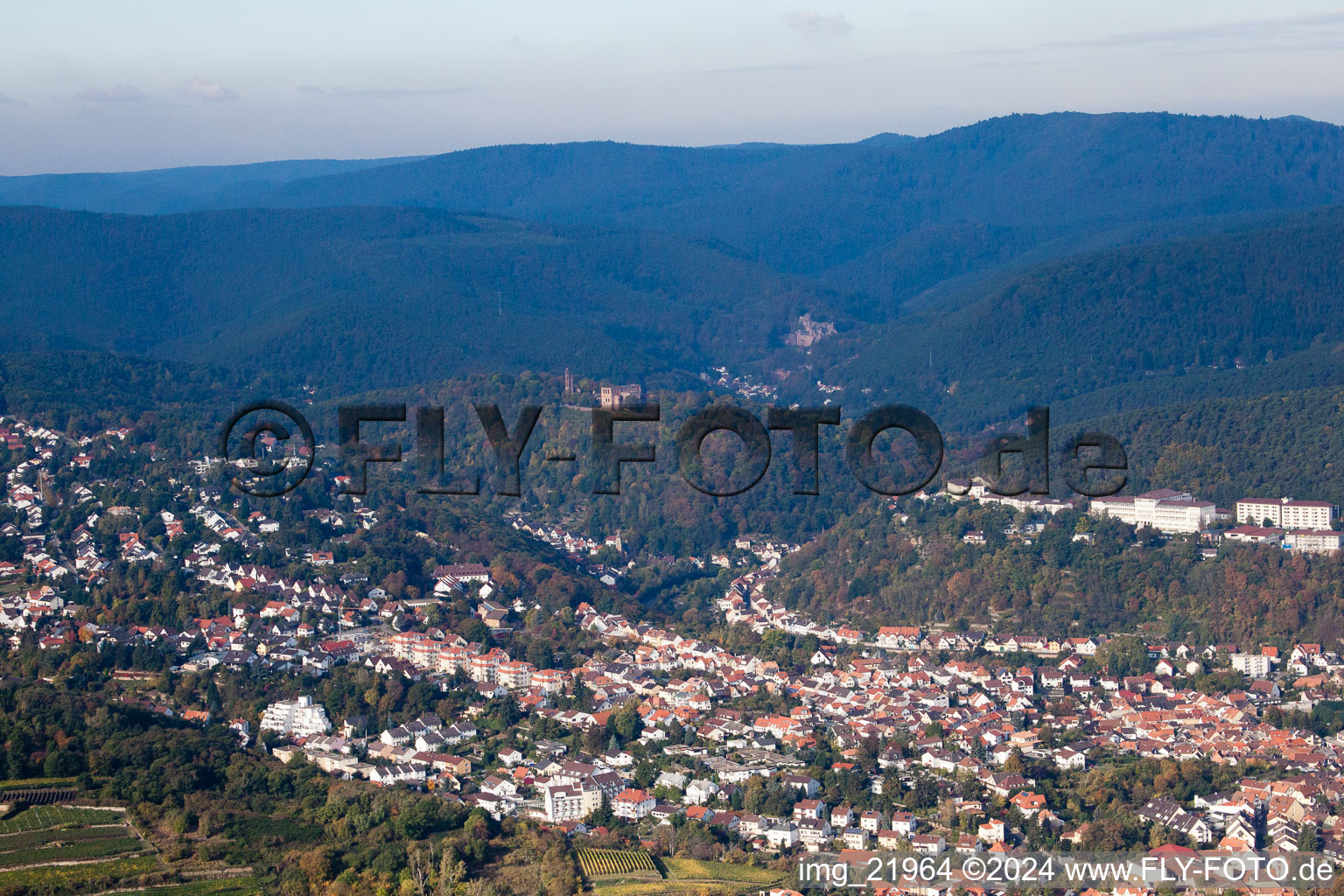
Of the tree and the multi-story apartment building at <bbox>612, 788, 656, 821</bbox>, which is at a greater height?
the tree

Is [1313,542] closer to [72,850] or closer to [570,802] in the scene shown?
[570,802]

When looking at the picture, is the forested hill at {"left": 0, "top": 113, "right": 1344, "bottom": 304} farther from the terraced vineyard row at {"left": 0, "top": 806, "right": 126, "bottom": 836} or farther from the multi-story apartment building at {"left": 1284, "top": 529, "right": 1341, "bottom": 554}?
the terraced vineyard row at {"left": 0, "top": 806, "right": 126, "bottom": 836}

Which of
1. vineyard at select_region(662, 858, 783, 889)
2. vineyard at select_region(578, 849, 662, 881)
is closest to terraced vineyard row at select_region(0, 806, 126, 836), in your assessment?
vineyard at select_region(578, 849, 662, 881)

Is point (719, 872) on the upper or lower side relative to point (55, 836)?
lower

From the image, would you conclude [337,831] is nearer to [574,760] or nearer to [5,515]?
[574,760]

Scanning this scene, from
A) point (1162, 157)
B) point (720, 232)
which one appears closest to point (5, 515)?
point (720, 232)

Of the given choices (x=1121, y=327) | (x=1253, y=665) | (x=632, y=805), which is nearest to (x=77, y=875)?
(x=632, y=805)
